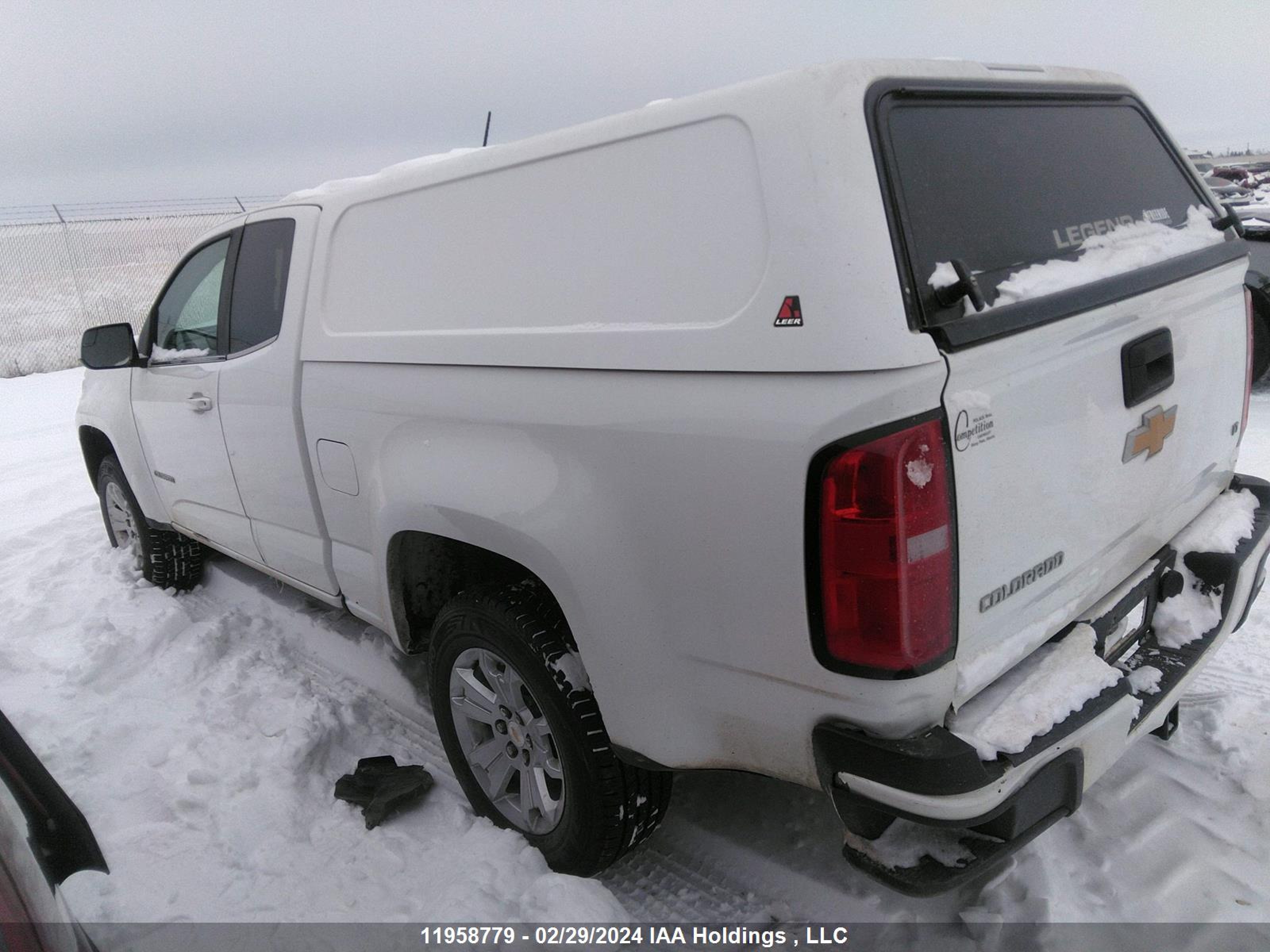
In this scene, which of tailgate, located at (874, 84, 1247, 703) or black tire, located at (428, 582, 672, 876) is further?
black tire, located at (428, 582, 672, 876)

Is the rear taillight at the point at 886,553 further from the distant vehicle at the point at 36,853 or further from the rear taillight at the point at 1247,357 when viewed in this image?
the rear taillight at the point at 1247,357

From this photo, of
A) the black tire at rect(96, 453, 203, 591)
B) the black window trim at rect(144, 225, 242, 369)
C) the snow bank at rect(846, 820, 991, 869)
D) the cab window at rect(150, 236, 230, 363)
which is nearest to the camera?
the snow bank at rect(846, 820, 991, 869)

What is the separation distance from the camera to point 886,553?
166 cm

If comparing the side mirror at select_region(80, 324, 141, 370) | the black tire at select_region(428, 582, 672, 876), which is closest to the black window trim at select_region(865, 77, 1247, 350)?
the black tire at select_region(428, 582, 672, 876)

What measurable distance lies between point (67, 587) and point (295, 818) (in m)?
2.83

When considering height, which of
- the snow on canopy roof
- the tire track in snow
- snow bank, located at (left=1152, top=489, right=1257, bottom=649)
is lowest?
the tire track in snow

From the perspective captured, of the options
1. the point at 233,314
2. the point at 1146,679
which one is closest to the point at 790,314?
the point at 1146,679

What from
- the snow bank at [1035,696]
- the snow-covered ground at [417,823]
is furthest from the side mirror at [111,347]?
the snow bank at [1035,696]

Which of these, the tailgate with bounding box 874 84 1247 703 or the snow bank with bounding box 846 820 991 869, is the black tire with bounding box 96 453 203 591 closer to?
the snow bank with bounding box 846 820 991 869

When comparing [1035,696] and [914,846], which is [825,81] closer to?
[1035,696]

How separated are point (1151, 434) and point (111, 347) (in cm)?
419

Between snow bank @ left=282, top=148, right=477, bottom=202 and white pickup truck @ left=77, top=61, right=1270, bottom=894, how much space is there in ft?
0.21

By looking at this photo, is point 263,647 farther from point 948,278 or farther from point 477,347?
point 948,278

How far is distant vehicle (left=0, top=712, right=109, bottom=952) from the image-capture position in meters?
1.29
